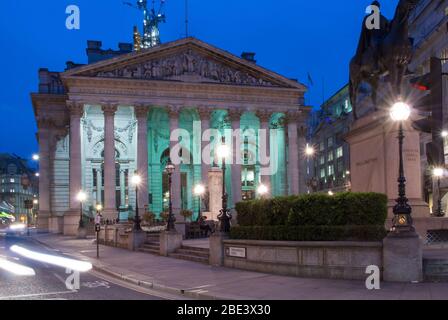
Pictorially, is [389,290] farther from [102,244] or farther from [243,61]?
[243,61]

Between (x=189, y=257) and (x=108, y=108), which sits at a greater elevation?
(x=108, y=108)

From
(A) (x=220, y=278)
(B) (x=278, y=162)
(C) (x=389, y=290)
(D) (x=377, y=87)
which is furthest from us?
(B) (x=278, y=162)

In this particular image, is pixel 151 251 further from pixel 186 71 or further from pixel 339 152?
pixel 339 152

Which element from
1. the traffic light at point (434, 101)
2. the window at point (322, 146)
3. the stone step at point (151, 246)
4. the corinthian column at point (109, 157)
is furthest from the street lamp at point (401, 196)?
the window at point (322, 146)

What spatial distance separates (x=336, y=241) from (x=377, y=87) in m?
6.73

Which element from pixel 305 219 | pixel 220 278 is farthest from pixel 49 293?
pixel 305 219

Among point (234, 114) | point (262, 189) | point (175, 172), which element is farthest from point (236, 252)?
point (234, 114)

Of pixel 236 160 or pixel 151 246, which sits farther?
pixel 236 160

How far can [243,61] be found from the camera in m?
71.7

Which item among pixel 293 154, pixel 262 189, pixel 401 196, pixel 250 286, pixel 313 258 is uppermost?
pixel 293 154

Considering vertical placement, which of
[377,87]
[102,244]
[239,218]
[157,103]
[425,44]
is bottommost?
[102,244]

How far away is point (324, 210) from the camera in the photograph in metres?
19.0

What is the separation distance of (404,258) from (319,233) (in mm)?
3223

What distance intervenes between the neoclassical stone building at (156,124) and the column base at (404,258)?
50054mm
